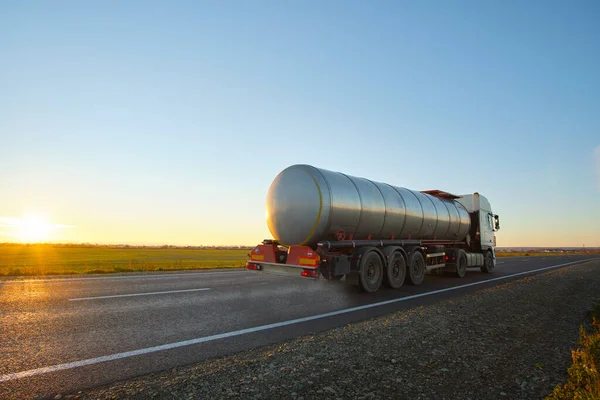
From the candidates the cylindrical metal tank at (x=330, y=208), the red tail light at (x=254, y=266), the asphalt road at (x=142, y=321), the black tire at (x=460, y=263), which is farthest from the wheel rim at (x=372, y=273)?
the black tire at (x=460, y=263)

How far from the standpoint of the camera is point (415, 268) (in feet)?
39.3

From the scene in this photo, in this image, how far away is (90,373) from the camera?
374cm

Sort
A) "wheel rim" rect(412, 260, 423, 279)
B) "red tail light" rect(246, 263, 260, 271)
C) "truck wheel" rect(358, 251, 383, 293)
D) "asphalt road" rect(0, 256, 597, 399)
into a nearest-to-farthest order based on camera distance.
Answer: "asphalt road" rect(0, 256, 597, 399) → "truck wheel" rect(358, 251, 383, 293) → "red tail light" rect(246, 263, 260, 271) → "wheel rim" rect(412, 260, 423, 279)

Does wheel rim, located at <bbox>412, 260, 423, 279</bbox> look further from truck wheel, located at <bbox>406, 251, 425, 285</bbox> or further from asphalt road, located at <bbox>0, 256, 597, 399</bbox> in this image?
asphalt road, located at <bbox>0, 256, 597, 399</bbox>

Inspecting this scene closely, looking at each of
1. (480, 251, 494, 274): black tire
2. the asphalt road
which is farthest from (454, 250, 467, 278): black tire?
the asphalt road

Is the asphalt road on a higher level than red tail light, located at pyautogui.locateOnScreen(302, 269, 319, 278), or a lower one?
lower

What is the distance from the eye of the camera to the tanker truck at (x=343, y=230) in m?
8.96

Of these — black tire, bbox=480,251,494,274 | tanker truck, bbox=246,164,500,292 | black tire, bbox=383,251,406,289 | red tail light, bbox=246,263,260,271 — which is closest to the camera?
tanker truck, bbox=246,164,500,292

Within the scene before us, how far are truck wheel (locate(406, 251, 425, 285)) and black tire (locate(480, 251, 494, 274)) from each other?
23.3 feet

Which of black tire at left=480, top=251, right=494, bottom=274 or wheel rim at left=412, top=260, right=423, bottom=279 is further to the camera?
black tire at left=480, top=251, right=494, bottom=274

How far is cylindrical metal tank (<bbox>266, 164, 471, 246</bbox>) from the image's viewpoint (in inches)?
355

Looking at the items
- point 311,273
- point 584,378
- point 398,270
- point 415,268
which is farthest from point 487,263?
point 584,378

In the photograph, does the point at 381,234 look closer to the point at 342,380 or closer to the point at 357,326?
the point at 357,326

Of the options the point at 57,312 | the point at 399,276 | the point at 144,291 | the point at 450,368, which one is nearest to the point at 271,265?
the point at 144,291
